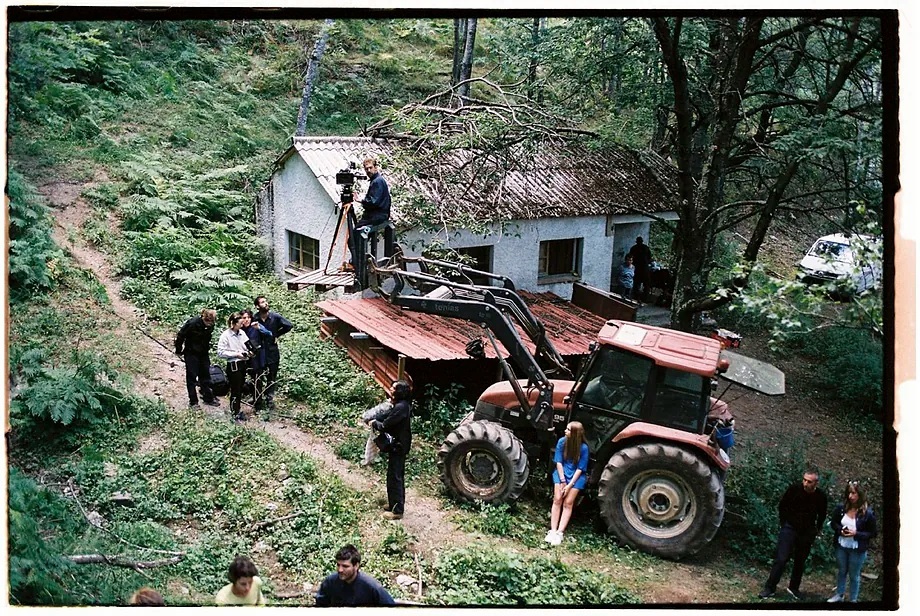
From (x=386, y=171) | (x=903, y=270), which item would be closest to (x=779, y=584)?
(x=903, y=270)

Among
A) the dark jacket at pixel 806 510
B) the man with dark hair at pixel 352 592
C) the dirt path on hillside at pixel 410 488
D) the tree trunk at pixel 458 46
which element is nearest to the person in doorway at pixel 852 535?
the dark jacket at pixel 806 510

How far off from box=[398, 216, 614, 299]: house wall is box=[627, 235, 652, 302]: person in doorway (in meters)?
0.55

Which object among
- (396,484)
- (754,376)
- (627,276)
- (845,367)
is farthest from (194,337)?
(845,367)

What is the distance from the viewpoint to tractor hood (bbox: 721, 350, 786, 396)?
27.9 feet

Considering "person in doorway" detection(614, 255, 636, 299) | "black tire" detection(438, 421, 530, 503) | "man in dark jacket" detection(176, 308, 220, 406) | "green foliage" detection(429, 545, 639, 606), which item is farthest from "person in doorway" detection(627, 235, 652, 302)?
"green foliage" detection(429, 545, 639, 606)

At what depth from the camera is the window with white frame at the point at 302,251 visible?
15.3 m

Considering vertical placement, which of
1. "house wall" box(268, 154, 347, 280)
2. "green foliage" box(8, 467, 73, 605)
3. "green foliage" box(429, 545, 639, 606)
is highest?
"house wall" box(268, 154, 347, 280)

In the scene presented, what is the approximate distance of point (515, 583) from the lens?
7453 mm

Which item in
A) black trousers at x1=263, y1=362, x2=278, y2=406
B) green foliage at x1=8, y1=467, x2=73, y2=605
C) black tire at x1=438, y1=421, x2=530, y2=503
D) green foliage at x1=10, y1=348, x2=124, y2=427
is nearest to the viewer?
green foliage at x1=8, y1=467, x2=73, y2=605

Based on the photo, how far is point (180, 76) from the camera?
22.0 meters

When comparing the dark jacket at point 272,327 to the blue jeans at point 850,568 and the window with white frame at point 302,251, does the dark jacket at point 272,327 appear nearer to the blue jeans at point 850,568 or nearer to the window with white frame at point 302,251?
the window with white frame at point 302,251

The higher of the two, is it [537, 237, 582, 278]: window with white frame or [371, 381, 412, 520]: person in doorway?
[537, 237, 582, 278]: window with white frame

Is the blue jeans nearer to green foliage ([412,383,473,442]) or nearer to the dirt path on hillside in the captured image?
the dirt path on hillside

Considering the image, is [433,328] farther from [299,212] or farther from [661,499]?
[661,499]
